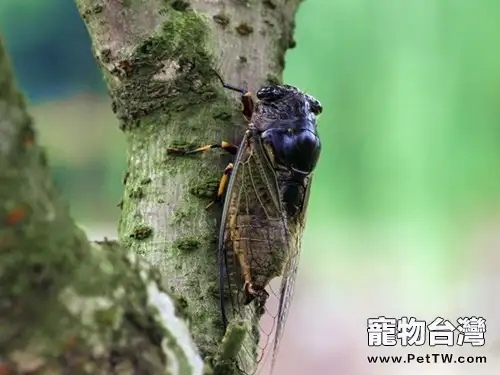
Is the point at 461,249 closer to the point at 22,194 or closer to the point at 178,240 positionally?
the point at 178,240

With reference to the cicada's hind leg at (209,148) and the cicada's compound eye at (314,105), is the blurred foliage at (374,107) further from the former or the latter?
the cicada's hind leg at (209,148)

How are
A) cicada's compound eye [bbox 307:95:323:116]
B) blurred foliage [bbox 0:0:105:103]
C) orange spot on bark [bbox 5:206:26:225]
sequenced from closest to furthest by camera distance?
orange spot on bark [bbox 5:206:26:225] < cicada's compound eye [bbox 307:95:323:116] < blurred foliage [bbox 0:0:105:103]

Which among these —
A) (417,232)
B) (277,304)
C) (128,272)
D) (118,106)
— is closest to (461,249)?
(417,232)

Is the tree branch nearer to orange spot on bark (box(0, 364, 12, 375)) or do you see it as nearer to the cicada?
the cicada

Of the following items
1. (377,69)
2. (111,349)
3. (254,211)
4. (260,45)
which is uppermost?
(377,69)

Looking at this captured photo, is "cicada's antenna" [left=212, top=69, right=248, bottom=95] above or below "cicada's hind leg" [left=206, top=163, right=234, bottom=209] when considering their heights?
above

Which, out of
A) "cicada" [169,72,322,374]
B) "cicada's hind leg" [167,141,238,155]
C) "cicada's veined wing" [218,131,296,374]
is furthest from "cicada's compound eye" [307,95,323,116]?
"cicada's hind leg" [167,141,238,155]
